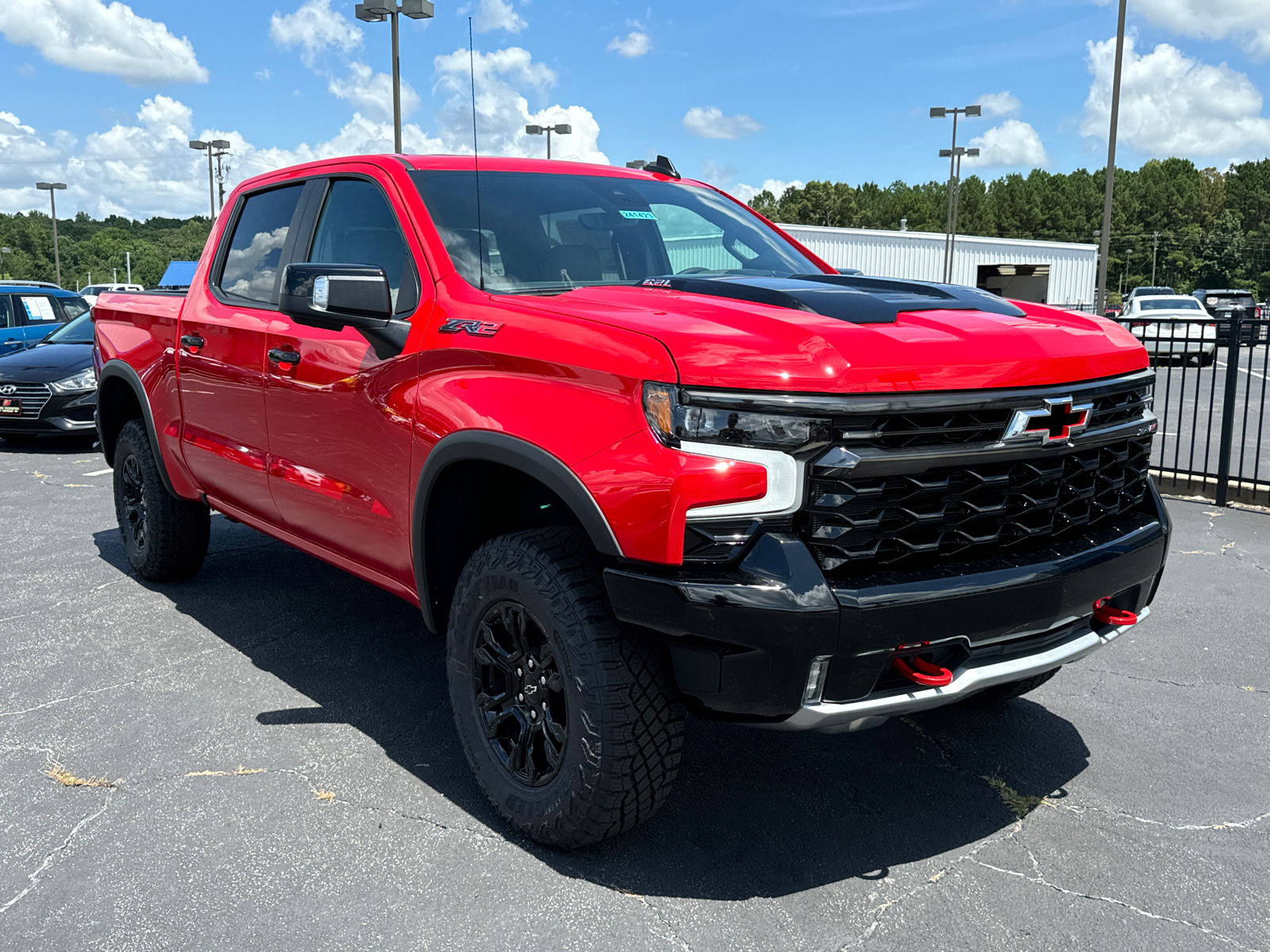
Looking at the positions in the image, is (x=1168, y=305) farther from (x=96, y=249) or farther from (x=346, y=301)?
(x=96, y=249)

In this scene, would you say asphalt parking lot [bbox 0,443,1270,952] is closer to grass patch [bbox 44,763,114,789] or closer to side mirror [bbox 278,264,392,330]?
grass patch [bbox 44,763,114,789]

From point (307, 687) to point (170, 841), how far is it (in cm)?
122

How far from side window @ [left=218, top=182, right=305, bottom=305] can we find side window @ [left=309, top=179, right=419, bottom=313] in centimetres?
31

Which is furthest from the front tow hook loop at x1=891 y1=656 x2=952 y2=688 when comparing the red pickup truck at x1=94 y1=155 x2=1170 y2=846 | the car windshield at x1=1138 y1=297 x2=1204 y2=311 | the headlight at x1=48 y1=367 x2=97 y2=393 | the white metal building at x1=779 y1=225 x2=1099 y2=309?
the white metal building at x1=779 y1=225 x2=1099 y2=309

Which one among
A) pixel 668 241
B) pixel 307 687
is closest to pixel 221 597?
pixel 307 687

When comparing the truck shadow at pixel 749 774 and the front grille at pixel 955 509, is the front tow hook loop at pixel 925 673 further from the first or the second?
the truck shadow at pixel 749 774

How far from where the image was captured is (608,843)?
3.03m

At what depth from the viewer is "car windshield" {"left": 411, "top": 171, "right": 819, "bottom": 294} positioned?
11.5 feet

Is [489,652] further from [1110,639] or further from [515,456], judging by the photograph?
[1110,639]

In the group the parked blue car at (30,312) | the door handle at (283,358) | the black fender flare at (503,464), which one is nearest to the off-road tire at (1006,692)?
the black fender flare at (503,464)

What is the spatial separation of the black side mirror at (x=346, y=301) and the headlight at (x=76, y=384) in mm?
8841

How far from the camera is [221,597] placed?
5.43 metres

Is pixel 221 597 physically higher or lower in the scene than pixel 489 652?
lower

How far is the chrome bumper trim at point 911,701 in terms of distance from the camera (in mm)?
2508
